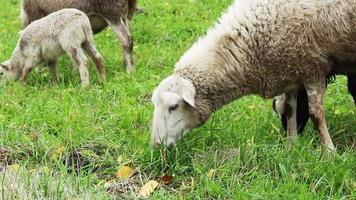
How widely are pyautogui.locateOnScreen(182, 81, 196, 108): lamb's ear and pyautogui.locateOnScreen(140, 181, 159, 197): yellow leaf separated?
898 millimetres

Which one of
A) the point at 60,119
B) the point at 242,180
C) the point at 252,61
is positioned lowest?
the point at 60,119

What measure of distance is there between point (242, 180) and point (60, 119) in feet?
→ 7.94

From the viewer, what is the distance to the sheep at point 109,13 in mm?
9320

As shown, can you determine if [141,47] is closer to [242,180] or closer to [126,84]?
[126,84]

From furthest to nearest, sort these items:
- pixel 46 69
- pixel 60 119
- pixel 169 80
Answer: pixel 46 69, pixel 60 119, pixel 169 80

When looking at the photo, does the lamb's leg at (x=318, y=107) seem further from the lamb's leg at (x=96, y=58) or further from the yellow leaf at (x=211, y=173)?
the lamb's leg at (x=96, y=58)

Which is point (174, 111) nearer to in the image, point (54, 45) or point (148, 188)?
point (148, 188)

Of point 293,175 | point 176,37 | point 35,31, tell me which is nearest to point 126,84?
point 35,31

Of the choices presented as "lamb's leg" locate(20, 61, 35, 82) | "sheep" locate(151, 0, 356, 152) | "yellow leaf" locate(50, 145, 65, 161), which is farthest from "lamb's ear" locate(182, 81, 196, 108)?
"lamb's leg" locate(20, 61, 35, 82)

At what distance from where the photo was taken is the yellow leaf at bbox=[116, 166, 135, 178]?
5410 mm

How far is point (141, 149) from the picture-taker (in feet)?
19.3

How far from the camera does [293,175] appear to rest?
16.7ft

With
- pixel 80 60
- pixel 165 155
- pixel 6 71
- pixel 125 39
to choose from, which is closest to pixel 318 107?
pixel 165 155

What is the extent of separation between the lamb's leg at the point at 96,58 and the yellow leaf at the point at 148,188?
12.4ft
